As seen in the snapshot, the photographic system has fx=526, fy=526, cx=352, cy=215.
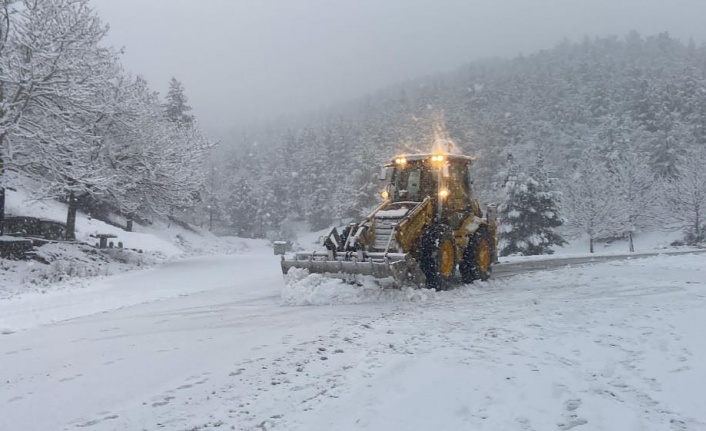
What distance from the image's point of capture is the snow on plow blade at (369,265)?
31.5ft

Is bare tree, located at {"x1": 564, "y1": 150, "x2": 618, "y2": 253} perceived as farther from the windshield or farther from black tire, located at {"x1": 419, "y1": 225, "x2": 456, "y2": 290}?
black tire, located at {"x1": 419, "y1": 225, "x2": 456, "y2": 290}

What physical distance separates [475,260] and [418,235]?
220cm

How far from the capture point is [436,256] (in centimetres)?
1080

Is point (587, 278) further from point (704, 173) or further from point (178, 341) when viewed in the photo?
point (704, 173)

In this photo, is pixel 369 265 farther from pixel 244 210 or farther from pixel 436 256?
pixel 244 210

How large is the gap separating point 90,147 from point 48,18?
171 inches

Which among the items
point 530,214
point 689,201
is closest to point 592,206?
point 689,201

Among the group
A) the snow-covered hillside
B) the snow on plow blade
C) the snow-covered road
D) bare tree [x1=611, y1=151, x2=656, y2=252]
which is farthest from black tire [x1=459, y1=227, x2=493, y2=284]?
bare tree [x1=611, y1=151, x2=656, y2=252]

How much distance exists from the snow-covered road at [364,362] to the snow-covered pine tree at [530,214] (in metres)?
19.7

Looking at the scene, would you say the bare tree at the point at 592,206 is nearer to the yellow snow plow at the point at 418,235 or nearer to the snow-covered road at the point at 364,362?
the yellow snow plow at the point at 418,235

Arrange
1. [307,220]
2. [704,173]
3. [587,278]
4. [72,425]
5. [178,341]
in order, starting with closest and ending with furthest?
[72,425] < [178,341] < [587,278] < [704,173] < [307,220]

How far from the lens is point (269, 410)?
436cm

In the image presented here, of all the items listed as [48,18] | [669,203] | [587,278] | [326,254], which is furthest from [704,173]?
[48,18]

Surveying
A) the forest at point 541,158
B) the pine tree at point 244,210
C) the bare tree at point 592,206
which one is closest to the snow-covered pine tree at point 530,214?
the forest at point 541,158
